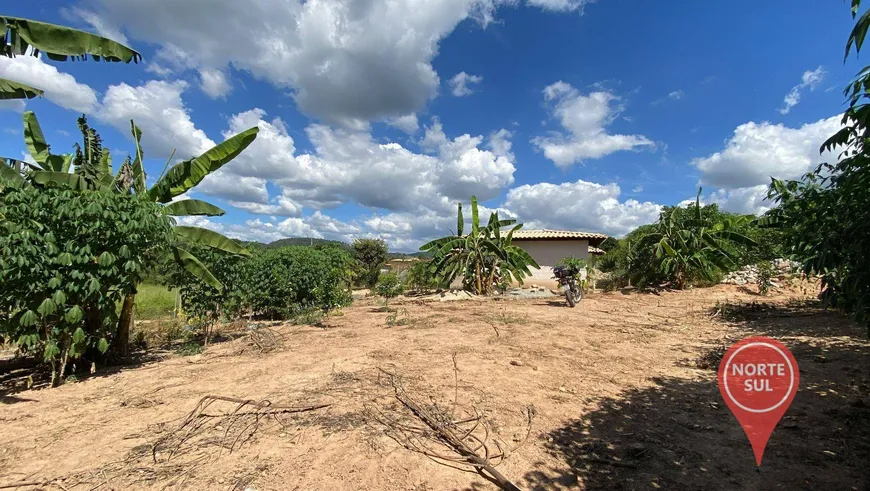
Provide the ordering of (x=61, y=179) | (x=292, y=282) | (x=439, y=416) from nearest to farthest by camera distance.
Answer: (x=439, y=416) → (x=61, y=179) → (x=292, y=282)

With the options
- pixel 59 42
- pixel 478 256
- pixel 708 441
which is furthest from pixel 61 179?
pixel 478 256

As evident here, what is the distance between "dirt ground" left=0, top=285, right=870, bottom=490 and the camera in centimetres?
286

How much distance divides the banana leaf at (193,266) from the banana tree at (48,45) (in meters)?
2.73

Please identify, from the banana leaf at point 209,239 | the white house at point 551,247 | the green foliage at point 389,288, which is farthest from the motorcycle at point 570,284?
the banana leaf at point 209,239

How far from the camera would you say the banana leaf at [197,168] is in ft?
22.4

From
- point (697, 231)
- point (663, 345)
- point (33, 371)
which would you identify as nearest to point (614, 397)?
point (663, 345)

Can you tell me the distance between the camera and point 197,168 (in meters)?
7.02

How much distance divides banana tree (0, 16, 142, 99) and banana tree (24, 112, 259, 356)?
60.2 inches

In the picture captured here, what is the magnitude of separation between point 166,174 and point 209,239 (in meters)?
1.29

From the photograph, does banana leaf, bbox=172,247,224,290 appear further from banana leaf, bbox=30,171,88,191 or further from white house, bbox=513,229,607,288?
white house, bbox=513,229,607,288

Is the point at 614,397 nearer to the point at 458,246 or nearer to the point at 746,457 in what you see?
the point at 746,457

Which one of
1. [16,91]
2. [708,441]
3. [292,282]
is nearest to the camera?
[708,441]

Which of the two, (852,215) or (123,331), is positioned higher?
(852,215)

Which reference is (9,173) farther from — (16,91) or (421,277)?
(421,277)
